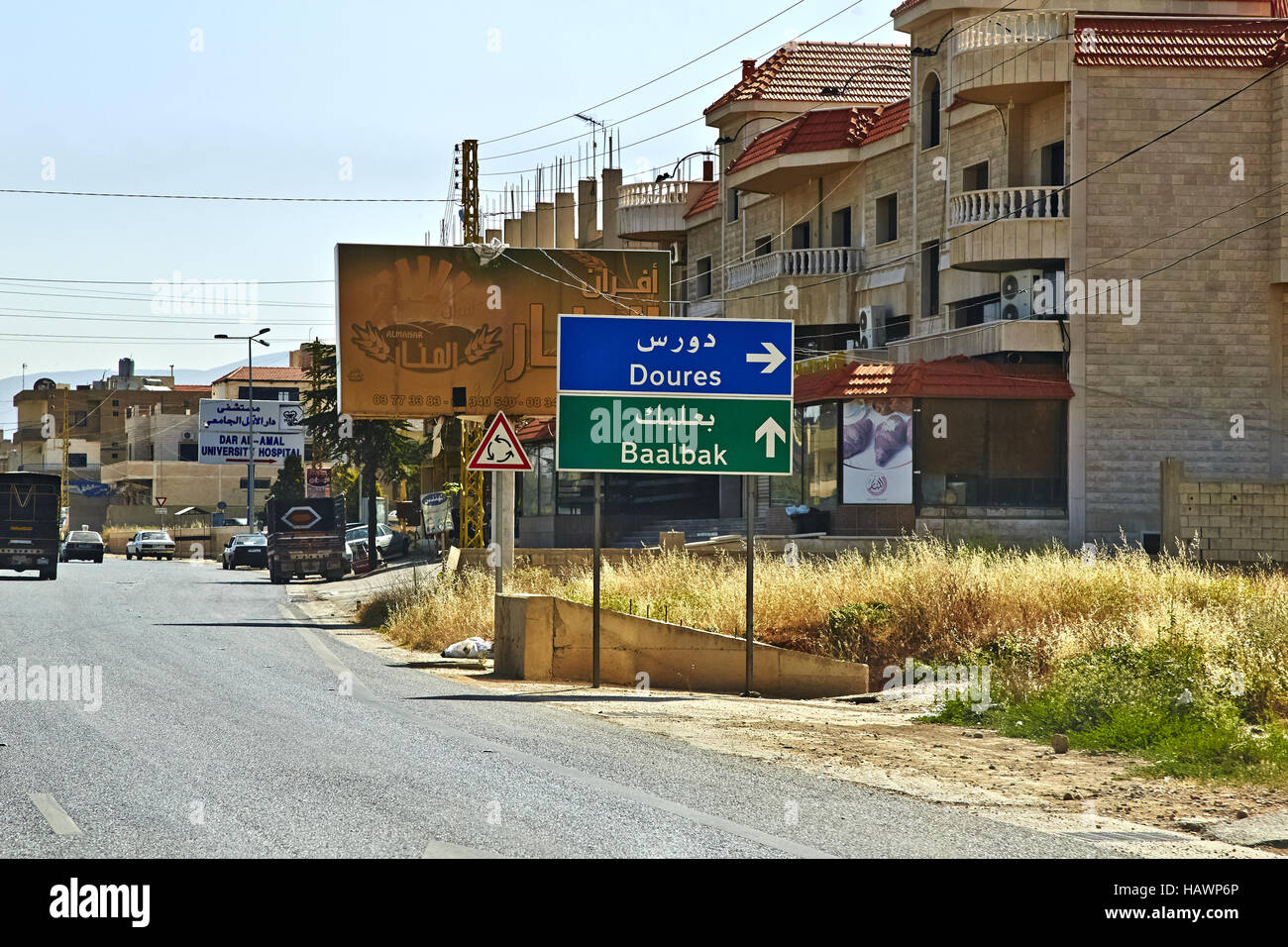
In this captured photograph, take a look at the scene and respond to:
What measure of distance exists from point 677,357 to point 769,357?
3.42 feet

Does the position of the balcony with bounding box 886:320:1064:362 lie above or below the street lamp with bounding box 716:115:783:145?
below

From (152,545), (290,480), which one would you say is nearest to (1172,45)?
(152,545)

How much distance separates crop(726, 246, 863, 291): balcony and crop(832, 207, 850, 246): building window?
79 centimetres

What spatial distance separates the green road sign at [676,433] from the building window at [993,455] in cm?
1726

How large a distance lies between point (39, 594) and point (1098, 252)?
25258 mm

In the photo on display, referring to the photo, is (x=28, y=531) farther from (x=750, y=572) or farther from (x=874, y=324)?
(x=750, y=572)

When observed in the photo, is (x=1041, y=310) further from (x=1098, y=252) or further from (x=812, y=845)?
(x=812, y=845)

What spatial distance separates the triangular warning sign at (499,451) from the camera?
1988cm

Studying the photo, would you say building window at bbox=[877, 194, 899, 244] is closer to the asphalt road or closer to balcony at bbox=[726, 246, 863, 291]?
balcony at bbox=[726, 246, 863, 291]

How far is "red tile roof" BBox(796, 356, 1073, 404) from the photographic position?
3306 cm

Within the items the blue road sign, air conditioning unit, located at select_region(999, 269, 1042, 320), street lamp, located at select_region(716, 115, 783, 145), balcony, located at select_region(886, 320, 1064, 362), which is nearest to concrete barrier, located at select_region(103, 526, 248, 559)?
street lamp, located at select_region(716, 115, 783, 145)

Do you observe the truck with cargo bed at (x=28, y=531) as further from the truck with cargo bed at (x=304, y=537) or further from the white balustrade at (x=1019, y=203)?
the white balustrade at (x=1019, y=203)

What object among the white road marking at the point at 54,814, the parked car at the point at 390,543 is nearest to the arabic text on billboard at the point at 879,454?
the parked car at the point at 390,543

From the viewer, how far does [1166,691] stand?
1325 centimetres
